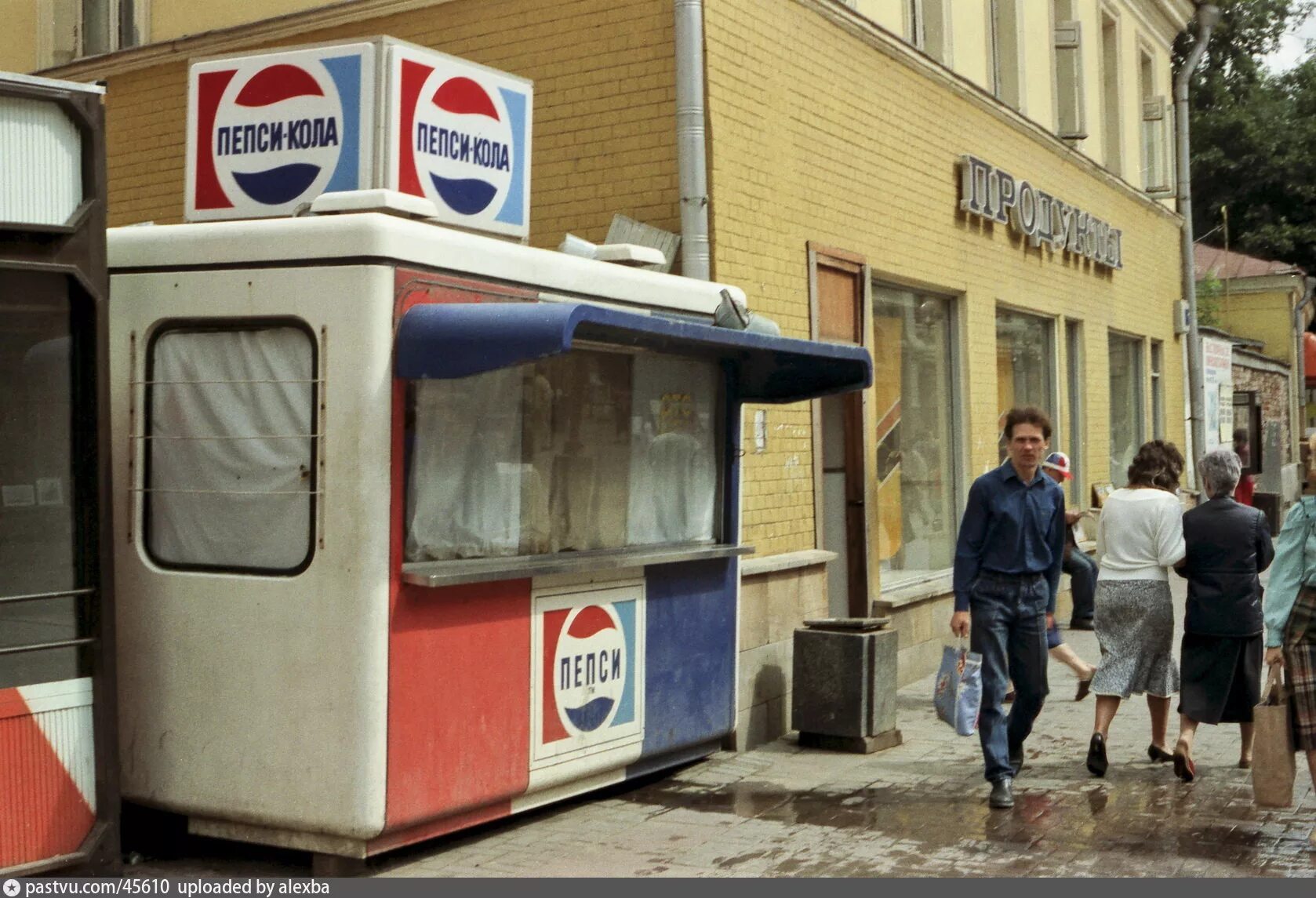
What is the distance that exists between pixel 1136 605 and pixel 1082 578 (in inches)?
189

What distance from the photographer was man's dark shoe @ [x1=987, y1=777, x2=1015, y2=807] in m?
7.01

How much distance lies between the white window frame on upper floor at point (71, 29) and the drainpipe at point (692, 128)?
4971 millimetres

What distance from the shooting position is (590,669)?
6.80m

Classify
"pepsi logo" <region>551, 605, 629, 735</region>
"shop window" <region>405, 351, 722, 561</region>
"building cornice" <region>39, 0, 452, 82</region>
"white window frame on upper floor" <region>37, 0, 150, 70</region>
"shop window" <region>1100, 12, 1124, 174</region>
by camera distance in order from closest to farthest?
1. "shop window" <region>405, 351, 722, 561</region>
2. "pepsi logo" <region>551, 605, 629, 735</region>
3. "building cornice" <region>39, 0, 452, 82</region>
4. "white window frame on upper floor" <region>37, 0, 150, 70</region>
5. "shop window" <region>1100, 12, 1124, 174</region>

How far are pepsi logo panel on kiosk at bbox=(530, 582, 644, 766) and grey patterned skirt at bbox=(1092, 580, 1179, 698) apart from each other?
242 cm

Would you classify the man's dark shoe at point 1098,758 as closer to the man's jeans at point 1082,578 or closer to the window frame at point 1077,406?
the man's jeans at point 1082,578

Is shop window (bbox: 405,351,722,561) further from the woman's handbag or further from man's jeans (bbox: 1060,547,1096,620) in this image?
man's jeans (bbox: 1060,547,1096,620)

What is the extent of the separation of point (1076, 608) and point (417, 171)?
8642 mm

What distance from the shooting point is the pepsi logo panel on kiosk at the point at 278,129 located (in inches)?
254

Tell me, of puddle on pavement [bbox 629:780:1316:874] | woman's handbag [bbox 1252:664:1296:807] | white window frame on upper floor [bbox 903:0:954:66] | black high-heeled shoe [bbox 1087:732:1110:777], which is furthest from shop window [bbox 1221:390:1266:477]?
woman's handbag [bbox 1252:664:1296:807]

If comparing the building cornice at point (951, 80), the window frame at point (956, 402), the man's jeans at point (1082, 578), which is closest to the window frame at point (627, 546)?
the building cornice at point (951, 80)

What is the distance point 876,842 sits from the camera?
6.39 meters
